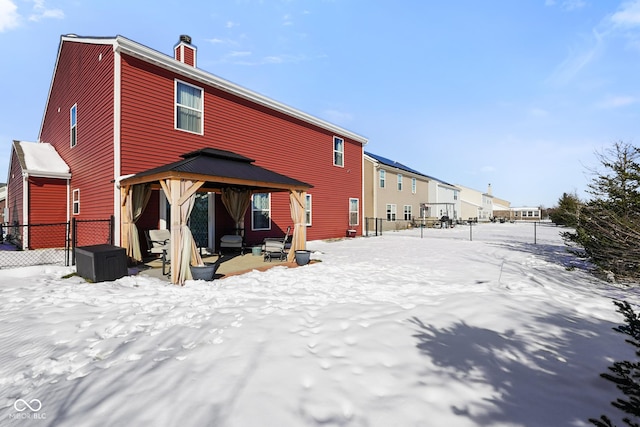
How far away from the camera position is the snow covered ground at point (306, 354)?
238 cm

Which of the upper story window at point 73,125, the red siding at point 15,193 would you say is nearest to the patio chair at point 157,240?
the upper story window at point 73,125

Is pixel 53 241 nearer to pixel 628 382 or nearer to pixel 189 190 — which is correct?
pixel 189 190

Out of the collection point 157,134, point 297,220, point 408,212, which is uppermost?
point 157,134

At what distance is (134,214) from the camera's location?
8625 millimetres

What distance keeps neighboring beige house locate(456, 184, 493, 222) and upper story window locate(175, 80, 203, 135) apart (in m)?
46.7

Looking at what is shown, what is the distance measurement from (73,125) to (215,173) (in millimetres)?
9580

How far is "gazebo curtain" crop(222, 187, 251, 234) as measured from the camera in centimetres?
1113

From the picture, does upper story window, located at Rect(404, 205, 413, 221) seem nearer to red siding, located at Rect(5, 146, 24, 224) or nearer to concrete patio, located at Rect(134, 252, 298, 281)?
concrete patio, located at Rect(134, 252, 298, 281)

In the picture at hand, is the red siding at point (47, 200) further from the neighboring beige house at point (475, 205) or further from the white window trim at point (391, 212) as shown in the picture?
the neighboring beige house at point (475, 205)

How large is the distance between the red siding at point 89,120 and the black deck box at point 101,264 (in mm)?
2612

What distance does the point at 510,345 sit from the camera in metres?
3.50

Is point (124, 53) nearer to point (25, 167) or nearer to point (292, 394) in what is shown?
point (25, 167)

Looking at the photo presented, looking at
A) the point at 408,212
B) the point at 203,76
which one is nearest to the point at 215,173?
the point at 203,76

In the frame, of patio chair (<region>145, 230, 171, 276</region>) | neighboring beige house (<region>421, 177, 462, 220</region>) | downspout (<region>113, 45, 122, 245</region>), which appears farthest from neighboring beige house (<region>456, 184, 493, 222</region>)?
downspout (<region>113, 45, 122, 245</region>)
